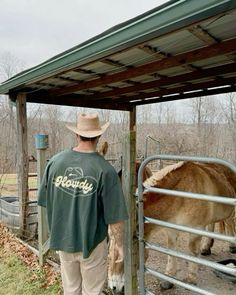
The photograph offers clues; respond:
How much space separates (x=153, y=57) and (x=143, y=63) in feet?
0.99

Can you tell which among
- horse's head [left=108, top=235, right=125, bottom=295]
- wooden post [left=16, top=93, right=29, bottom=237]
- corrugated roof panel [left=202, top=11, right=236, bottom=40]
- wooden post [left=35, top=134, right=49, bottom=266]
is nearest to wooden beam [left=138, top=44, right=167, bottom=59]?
corrugated roof panel [left=202, top=11, right=236, bottom=40]

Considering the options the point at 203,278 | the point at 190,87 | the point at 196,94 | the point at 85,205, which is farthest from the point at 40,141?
the point at 196,94

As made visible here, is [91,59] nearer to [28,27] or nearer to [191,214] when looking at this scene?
[191,214]

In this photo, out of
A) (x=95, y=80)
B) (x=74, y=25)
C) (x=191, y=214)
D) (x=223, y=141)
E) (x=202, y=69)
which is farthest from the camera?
(x=74, y=25)

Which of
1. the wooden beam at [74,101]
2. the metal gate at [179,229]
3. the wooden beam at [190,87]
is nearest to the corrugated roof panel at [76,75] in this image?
the wooden beam at [74,101]

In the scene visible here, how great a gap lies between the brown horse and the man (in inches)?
23.2

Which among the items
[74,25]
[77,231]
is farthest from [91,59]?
[74,25]

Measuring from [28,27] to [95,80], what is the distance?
35.7 m

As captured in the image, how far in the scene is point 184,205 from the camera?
3.14 metres

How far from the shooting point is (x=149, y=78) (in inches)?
184

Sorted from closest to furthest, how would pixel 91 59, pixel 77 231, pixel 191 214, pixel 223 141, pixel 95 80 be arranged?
1. pixel 77 231
2. pixel 91 59
3. pixel 191 214
4. pixel 95 80
5. pixel 223 141

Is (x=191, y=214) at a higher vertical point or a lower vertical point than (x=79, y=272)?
higher

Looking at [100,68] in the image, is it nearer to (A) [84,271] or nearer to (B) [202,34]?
(B) [202,34]

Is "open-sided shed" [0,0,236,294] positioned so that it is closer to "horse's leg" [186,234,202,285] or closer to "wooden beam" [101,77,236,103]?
"wooden beam" [101,77,236,103]
